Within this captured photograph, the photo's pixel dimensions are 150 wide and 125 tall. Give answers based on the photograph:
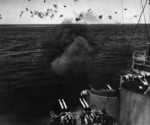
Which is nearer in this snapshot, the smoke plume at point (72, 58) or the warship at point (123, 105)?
the warship at point (123, 105)

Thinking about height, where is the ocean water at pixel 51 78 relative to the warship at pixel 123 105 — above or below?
below

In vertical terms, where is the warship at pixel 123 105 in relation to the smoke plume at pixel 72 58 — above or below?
above

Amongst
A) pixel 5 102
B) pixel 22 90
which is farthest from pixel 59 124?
pixel 22 90

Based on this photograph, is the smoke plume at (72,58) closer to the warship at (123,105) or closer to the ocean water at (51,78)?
the ocean water at (51,78)

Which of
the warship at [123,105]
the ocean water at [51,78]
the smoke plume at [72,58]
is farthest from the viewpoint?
the smoke plume at [72,58]

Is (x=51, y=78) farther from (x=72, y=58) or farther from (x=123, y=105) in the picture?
(x=123, y=105)

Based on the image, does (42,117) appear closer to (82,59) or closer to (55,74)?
(55,74)

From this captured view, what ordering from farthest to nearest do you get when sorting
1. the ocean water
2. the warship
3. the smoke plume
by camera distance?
the smoke plume, the ocean water, the warship

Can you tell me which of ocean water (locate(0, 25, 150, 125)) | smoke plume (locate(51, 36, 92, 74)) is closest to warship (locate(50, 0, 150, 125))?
ocean water (locate(0, 25, 150, 125))

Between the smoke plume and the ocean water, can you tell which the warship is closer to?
the ocean water

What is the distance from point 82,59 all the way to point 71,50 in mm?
6722

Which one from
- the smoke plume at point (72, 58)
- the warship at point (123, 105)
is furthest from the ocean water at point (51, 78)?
the warship at point (123, 105)

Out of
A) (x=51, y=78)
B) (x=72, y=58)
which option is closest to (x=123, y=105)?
(x=51, y=78)

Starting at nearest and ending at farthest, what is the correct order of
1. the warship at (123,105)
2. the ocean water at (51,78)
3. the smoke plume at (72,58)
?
the warship at (123,105) < the ocean water at (51,78) < the smoke plume at (72,58)
